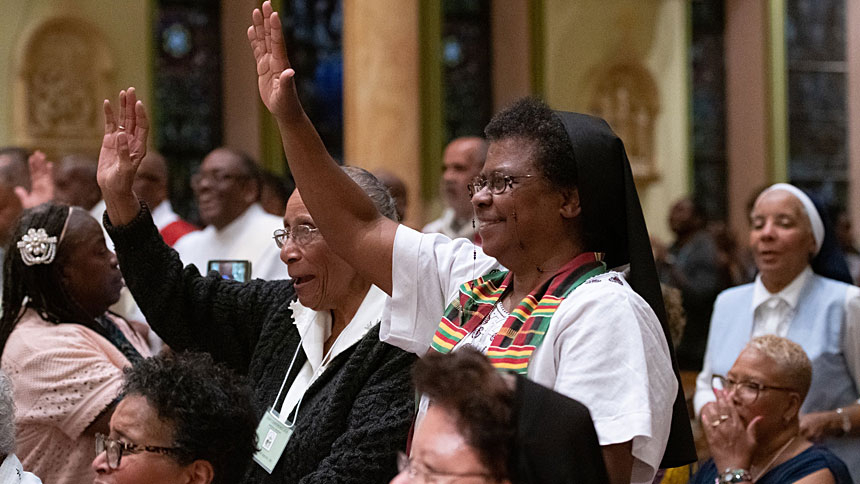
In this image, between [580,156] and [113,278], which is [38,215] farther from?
[580,156]

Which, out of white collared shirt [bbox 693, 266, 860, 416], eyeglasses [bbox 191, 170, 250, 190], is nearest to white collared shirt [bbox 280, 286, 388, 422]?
white collared shirt [bbox 693, 266, 860, 416]

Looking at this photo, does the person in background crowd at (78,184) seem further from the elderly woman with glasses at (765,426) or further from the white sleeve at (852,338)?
the white sleeve at (852,338)

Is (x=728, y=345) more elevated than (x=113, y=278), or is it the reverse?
(x=113, y=278)

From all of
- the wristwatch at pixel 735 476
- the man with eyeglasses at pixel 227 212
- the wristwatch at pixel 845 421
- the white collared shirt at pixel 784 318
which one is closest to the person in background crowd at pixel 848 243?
the white collared shirt at pixel 784 318

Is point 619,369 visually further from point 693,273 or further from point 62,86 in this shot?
point 62,86

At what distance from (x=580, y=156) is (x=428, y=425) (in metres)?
0.94

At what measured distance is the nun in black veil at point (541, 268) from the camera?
265 centimetres

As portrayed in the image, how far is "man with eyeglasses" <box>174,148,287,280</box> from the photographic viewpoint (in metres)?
7.07

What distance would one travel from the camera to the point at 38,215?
168 inches

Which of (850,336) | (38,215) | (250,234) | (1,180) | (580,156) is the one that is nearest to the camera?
(580,156)

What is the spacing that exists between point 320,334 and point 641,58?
1256 centimetres

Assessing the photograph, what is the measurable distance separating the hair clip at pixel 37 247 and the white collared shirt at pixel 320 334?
94 cm

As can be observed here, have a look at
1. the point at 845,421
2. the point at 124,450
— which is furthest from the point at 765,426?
the point at 124,450

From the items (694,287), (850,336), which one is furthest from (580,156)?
(694,287)
